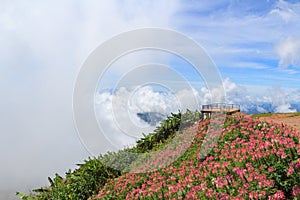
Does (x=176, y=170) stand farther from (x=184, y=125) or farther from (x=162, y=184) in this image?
(x=184, y=125)

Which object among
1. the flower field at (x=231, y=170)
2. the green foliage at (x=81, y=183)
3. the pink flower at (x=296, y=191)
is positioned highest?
the green foliage at (x=81, y=183)

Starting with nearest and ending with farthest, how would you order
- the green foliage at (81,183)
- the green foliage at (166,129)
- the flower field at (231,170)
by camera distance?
the flower field at (231,170), the green foliage at (81,183), the green foliage at (166,129)

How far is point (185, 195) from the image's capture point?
7914 millimetres

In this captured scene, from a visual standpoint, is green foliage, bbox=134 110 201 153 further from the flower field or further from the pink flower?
the pink flower

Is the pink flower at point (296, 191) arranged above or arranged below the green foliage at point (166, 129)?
below

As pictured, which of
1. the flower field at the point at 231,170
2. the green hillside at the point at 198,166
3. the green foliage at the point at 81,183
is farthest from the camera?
the green foliage at the point at 81,183

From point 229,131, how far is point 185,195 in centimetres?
406

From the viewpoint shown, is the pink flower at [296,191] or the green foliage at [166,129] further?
the green foliage at [166,129]

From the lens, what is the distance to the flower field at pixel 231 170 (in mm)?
7085

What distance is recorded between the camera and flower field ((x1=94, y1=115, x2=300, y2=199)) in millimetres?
7085

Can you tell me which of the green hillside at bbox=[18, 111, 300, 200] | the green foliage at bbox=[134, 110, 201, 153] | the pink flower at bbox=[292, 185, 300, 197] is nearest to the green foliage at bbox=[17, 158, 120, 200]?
the green hillside at bbox=[18, 111, 300, 200]

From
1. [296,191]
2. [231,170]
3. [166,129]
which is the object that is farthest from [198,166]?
[166,129]

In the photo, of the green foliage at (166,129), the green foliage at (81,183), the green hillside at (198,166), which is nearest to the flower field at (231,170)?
the green hillside at (198,166)

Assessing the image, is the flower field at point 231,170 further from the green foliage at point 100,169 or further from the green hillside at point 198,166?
the green foliage at point 100,169
